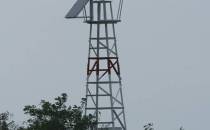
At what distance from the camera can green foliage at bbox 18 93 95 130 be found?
54062 millimetres

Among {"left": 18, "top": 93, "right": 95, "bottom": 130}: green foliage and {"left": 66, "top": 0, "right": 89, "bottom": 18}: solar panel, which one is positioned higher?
{"left": 66, "top": 0, "right": 89, "bottom": 18}: solar panel

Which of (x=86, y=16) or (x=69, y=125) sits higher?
(x=86, y=16)

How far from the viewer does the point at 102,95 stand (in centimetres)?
5575

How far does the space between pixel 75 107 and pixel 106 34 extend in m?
3.78

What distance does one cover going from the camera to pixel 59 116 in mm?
54375

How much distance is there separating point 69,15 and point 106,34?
80.9 inches

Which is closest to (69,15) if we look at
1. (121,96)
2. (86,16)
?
(86,16)

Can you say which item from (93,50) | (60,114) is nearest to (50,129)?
(60,114)

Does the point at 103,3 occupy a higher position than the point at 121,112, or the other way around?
the point at 103,3

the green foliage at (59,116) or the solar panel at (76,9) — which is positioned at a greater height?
the solar panel at (76,9)

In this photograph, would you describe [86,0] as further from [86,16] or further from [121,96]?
[121,96]

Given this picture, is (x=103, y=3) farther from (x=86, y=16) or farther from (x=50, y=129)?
(x=50, y=129)

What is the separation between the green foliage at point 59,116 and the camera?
5406 centimetres

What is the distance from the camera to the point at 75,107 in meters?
54.7
